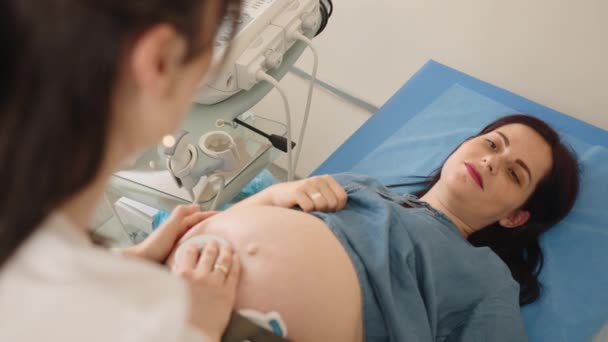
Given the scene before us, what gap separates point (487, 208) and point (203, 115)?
641 millimetres

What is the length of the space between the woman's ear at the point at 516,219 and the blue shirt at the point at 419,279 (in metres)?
0.17

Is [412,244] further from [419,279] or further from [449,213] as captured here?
[449,213]

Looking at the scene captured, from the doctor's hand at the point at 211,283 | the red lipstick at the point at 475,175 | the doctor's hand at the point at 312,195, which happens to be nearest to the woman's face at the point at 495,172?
the red lipstick at the point at 475,175

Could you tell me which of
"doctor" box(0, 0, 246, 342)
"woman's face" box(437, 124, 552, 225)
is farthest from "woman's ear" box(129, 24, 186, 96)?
"woman's face" box(437, 124, 552, 225)

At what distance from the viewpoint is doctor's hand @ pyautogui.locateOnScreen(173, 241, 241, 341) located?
30.3 inches

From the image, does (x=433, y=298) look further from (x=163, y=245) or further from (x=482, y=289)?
(x=163, y=245)

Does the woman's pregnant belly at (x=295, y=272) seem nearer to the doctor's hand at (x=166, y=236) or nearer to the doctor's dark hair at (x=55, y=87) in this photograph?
the doctor's hand at (x=166, y=236)

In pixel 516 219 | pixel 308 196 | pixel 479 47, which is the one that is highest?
pixel 479 47

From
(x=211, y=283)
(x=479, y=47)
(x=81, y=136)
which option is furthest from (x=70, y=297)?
(x=479, y=47)

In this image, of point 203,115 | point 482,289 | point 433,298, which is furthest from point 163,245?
point 482,289

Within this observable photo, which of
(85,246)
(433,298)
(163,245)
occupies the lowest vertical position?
(163,245)

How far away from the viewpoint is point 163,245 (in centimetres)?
93

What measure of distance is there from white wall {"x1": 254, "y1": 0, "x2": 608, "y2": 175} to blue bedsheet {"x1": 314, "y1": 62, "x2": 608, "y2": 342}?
0.21ft

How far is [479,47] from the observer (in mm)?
1558
